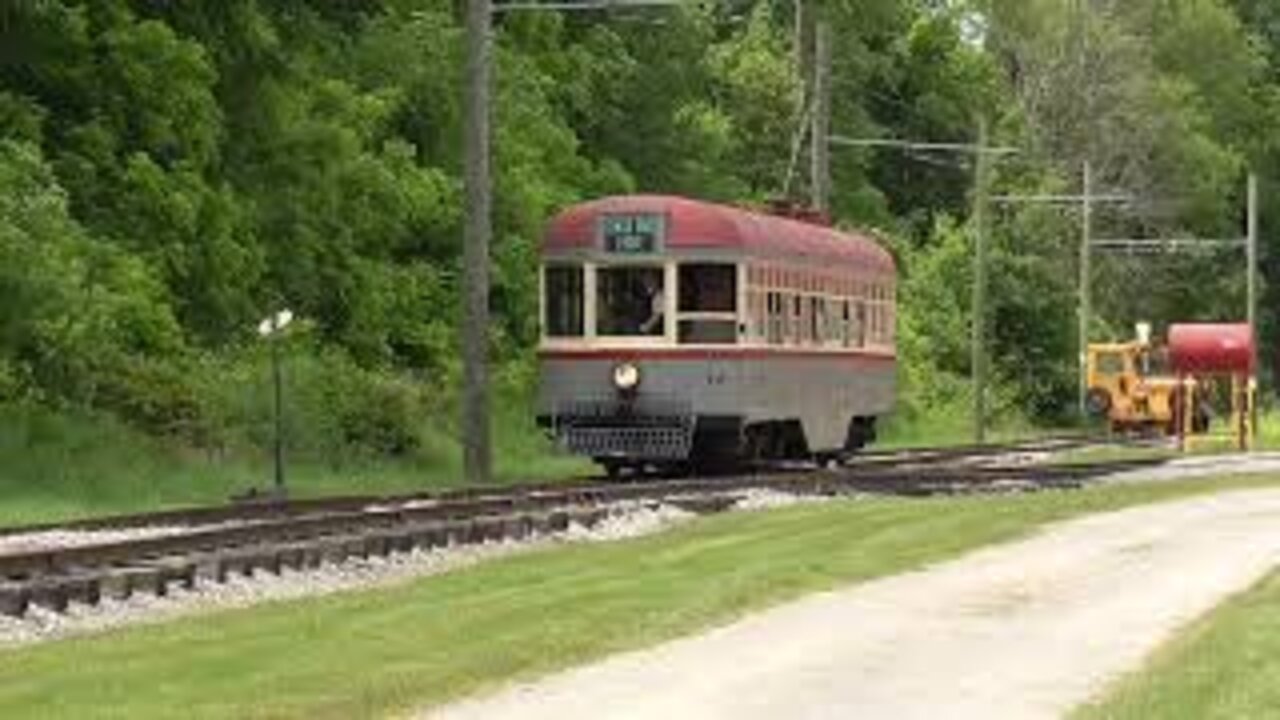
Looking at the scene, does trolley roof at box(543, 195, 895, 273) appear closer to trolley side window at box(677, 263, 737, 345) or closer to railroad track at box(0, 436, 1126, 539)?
trolley side window at box(677, 263, 737, 345)

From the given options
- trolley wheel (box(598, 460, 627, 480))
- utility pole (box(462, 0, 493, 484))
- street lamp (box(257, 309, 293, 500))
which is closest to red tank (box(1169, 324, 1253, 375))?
trolley wheel (box(598, 460, 627, 480))

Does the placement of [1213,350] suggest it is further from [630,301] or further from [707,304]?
[630,301]

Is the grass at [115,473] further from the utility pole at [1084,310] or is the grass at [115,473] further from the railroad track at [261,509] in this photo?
the utility pole at [1084,310]

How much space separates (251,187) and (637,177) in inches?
803

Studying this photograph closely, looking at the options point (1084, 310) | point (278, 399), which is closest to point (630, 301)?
point (278, 399)

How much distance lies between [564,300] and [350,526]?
11.0 m

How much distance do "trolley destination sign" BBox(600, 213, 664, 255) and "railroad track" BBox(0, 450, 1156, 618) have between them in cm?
313

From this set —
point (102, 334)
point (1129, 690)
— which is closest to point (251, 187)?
point (102, 334)

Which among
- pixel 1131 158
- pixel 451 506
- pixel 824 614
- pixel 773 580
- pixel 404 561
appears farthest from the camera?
pixel 1131 158

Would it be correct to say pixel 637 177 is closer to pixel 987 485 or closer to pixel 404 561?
pixel 987 485

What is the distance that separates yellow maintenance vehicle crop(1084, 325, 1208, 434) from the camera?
6575 centimetres

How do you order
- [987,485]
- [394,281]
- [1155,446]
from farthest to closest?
[1155,446]
[394,281]
[987,485]

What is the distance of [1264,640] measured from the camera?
52.4ft

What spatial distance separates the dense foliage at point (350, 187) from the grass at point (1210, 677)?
16.4 m
